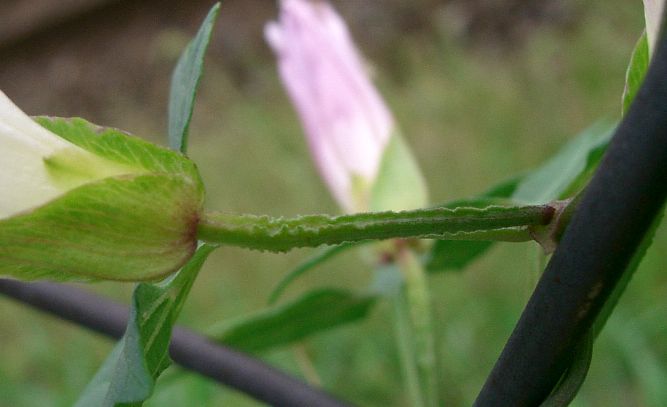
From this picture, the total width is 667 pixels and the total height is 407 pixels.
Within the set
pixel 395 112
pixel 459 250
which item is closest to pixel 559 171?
pixel 459 250

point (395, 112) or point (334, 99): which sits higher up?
point (334, 99)

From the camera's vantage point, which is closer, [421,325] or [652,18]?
[652,18]

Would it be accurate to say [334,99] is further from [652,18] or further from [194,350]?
[652,18]

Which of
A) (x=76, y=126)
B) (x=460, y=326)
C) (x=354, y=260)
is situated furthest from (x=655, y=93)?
(x=354, y=260)

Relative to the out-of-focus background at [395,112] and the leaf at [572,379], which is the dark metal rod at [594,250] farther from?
the out-of-focus background at [395,112]

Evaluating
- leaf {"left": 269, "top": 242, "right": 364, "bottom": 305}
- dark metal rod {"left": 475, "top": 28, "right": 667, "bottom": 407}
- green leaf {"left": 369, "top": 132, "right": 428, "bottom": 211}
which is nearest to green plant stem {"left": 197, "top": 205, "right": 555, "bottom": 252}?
dark metal rod {"left": 475, "top": 28, "right": 667, "bottom": 407}

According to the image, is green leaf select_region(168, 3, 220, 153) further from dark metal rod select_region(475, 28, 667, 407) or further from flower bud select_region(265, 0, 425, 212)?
flower bud select_region(265, 0, 425, 212)
